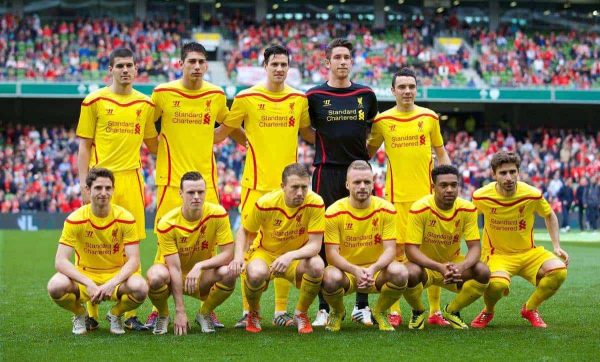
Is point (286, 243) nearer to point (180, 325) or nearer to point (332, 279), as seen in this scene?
point (332, 279)

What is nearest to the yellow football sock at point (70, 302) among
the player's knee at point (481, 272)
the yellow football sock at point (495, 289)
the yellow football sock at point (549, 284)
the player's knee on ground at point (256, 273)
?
the player's knee on ground at point (256, 273)

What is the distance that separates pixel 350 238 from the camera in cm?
798

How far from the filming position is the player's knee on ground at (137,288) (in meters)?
7.52

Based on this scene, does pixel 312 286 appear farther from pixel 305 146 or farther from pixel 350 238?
pixel 305 146

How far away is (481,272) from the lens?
7902 mm

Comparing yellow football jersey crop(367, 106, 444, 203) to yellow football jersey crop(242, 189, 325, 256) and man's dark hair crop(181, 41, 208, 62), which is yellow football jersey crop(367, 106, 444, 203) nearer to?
yellow football jersey crop(242, 189, 325, 256)

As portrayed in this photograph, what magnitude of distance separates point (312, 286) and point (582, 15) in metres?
35.3

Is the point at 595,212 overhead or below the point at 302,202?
below

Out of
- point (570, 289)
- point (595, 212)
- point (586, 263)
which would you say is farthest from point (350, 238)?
point (595, 212)

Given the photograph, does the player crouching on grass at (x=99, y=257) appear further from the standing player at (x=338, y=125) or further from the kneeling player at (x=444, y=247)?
the kneeling player at (x=444, y=247)

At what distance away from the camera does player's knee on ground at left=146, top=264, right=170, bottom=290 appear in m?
7.62

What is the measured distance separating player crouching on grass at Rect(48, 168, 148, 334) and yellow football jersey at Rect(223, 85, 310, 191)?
1230 millimetres

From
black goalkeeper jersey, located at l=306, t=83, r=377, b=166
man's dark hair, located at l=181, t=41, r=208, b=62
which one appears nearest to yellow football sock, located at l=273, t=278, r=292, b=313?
black goalkeeper jersey, located at l=306, t=83, r=377, b=166

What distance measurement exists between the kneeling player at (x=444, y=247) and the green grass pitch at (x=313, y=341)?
0.96 ft
